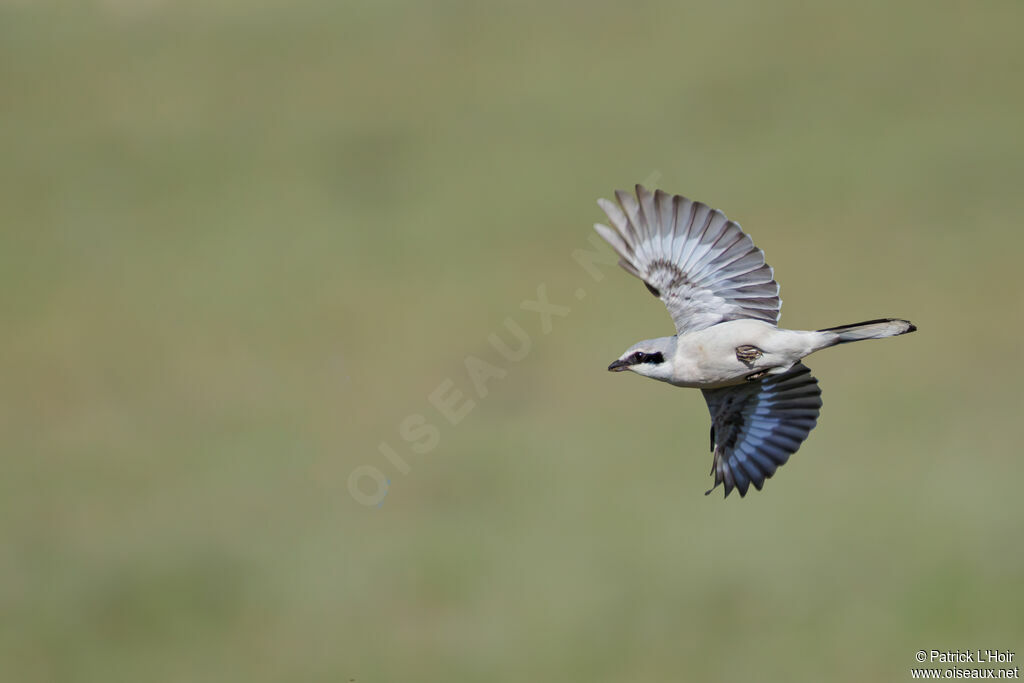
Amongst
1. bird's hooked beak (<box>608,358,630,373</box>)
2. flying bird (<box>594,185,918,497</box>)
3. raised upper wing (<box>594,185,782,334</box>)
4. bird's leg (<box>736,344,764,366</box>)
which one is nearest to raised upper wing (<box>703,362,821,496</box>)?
flying bird (<box>594,185,918,497</box>)

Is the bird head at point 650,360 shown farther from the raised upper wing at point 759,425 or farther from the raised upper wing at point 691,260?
the raised upper wing at point 759,425

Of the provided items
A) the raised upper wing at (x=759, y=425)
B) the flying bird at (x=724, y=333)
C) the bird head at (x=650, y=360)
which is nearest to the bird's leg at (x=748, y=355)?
the flying bird at (x=724, y=333)

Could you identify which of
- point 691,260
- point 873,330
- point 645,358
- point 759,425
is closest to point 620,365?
point 645,358

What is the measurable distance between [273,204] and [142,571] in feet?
20.6

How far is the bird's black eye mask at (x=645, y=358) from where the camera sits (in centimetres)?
452

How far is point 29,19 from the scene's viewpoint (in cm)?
2088

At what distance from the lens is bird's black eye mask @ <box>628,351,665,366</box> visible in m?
4.52

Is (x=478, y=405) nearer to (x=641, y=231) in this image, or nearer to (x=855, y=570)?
(x=855, y=570)

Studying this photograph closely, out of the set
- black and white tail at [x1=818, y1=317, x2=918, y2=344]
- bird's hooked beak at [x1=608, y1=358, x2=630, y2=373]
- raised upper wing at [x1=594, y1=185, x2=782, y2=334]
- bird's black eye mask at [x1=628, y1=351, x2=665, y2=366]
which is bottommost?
bird's hooked beak at [x1=608, y1=358, x2=630, y2=373]

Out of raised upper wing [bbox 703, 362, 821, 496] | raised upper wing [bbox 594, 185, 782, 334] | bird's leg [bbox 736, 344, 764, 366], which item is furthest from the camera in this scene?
raised upper wing [bbox 703, 362, 821, 496]

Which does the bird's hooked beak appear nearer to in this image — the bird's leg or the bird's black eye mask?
the bird's black eye mask

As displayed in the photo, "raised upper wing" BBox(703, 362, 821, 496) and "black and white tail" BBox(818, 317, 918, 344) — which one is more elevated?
"black and white tail" BBox(818, 317, 918, 344)

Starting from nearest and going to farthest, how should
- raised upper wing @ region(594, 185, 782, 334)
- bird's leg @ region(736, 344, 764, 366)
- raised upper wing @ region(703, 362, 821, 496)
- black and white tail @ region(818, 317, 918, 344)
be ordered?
black and white tail @ region(818, 317, 918, 344) < bird's leg @ region(736, 344, 764, 366) < raised upper wing @ region(594, 185, 782, 334) < raised upper wing @ region(703, 362, 821, 496)

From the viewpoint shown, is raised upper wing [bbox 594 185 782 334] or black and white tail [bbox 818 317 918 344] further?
raised upper wing [bbox 594 185 782 334]
